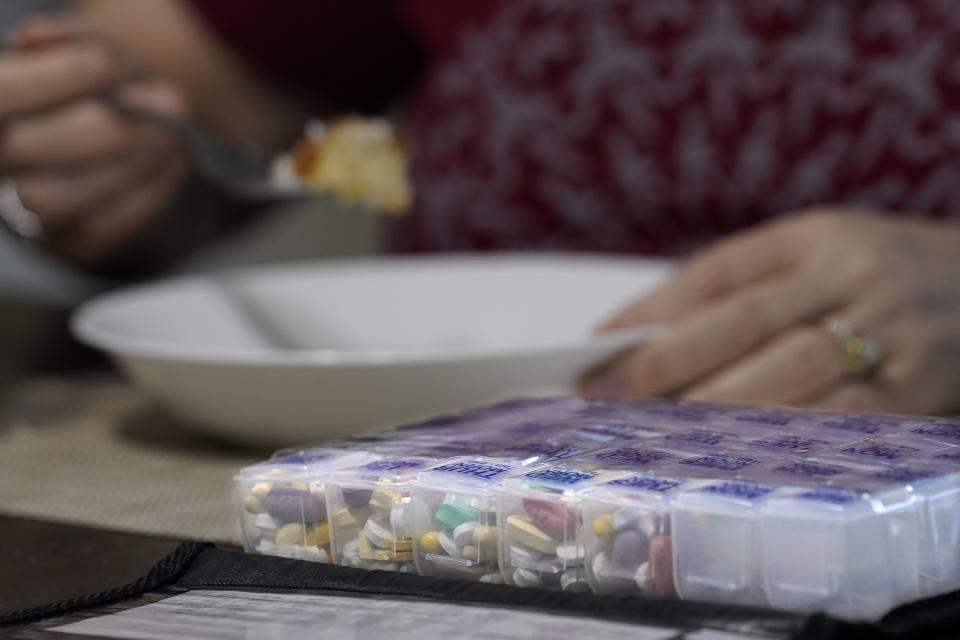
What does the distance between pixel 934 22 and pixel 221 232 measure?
1.84ft

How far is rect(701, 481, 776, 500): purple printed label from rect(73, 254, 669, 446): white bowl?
25 cm

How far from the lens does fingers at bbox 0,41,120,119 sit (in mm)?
755

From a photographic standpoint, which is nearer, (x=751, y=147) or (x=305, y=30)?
(x=751, y=147)

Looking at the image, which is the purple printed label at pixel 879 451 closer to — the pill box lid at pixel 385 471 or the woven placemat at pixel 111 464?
the pill box lid at pixel 385 471

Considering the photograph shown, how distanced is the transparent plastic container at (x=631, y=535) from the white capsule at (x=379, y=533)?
55mm

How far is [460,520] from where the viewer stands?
0.28 metres

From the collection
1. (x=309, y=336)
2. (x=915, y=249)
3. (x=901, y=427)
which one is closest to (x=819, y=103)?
(x=915, y=249)

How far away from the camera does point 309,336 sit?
74 cm

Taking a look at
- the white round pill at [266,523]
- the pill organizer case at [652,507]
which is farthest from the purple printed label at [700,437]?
the white round pill at [266,523]

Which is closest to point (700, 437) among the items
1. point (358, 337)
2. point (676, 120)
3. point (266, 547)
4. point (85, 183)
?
point (266, 547)

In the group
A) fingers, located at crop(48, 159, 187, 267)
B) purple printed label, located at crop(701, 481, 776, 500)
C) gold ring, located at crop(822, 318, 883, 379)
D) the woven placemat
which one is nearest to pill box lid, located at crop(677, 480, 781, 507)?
purple printed label, located at crop(701, 481, 776, 500)

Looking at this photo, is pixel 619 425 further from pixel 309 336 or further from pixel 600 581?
pixel 309 336

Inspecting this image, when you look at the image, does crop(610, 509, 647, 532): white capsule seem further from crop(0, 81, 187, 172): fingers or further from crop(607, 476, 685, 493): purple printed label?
crop(0, 81, 187, 172): fingers

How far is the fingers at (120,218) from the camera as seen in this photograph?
3.00ft
